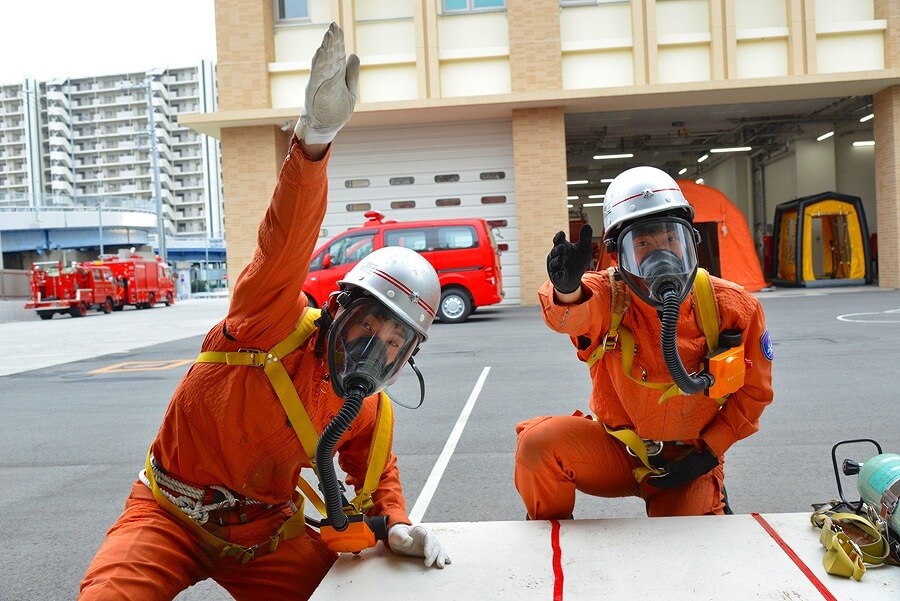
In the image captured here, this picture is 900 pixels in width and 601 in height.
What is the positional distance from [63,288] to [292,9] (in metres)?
15.2

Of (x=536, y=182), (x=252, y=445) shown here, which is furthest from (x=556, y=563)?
(x=536, y=182)

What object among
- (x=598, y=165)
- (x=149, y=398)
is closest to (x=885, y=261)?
(x=598, y=165)

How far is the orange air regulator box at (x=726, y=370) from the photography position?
2.70 m

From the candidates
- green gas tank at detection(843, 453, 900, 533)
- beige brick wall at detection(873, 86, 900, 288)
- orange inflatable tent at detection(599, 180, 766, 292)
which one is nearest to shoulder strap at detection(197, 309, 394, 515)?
green gas tank at detection(843, 453, 900, 533)

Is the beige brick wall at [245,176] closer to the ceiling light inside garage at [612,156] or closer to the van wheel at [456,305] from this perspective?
the van wheel at [456,305]

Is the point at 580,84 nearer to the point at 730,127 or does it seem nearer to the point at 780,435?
the point at 730,127

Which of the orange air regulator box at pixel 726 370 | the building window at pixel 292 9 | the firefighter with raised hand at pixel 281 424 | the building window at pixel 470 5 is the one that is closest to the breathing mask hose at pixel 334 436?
the firefighter with raised hand at pixel 281 424

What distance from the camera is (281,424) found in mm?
2557

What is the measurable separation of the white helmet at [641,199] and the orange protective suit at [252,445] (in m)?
1.10

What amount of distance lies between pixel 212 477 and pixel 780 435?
14.8ft

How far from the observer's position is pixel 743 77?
63.5 ft

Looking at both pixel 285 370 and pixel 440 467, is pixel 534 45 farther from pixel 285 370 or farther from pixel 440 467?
pixel 285 370

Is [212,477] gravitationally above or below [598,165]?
below

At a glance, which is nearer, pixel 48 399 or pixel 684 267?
pixel 684 267
